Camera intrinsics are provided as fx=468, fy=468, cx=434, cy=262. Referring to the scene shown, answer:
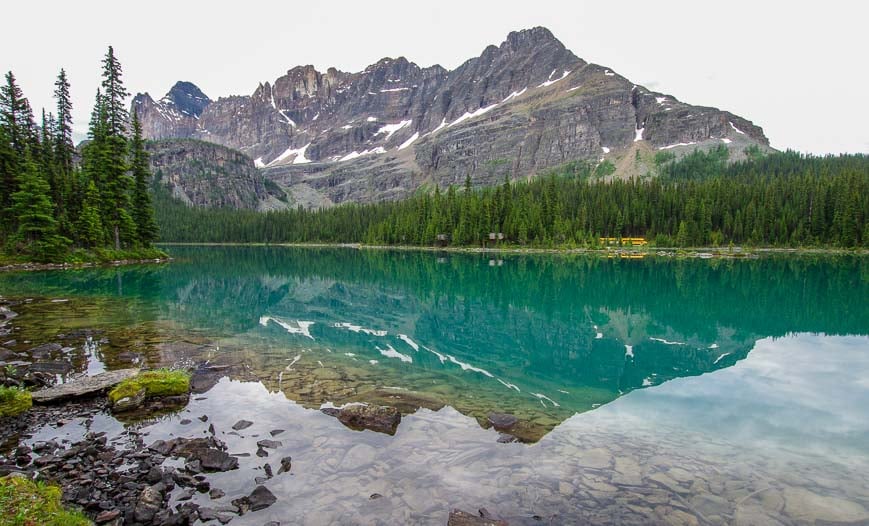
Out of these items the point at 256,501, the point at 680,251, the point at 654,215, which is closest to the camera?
the point at 256,501

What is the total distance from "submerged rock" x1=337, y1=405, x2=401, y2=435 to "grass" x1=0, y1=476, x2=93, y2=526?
6.26 m

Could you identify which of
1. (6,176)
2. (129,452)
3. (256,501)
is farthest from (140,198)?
(256,501)

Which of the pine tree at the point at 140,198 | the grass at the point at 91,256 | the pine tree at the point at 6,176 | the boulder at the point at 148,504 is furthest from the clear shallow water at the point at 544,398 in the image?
the pine tree at the point at 140,198

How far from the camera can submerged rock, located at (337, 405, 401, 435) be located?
12430 millimetres

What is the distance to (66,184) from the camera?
60938 mm

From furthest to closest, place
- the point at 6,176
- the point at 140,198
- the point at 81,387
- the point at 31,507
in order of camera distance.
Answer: the point at 140,198
the point at 6,176
the point at 81,387
the point at 31,507

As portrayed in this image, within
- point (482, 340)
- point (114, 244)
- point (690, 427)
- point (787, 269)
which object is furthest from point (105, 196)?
point (787, 269)

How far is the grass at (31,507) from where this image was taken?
245 inches

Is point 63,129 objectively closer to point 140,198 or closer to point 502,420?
point 140,198

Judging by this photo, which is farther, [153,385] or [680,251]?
[680,251]

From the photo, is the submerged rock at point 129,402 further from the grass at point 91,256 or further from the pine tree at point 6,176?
the pine tree at point 6,176

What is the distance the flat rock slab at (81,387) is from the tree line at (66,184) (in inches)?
1953

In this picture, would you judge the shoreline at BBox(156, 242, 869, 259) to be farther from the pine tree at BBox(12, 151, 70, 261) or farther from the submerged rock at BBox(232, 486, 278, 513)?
the submerged rock at BBox(232, 486, 278, 513)

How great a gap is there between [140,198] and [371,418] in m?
74.6
